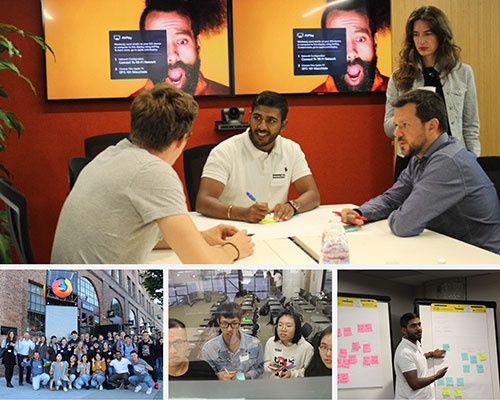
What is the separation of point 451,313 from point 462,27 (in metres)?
3.82

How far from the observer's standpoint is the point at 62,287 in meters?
0.95

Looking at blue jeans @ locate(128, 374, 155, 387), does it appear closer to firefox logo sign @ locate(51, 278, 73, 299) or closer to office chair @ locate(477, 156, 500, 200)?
firefox logo sign @ locate(51, 278, 73, 299)

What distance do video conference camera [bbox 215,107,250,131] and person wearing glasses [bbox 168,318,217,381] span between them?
3.32 meters

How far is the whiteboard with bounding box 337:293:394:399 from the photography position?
928mm

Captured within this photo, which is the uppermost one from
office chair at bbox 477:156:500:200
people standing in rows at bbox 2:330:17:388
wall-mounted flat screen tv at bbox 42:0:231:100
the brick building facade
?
wall-mounted flat screen tv at bbox 42:0:231:100

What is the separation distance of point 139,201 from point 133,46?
3034 millimetres

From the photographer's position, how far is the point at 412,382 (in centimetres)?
93

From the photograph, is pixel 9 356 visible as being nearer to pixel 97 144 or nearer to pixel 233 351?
pixel 233 351

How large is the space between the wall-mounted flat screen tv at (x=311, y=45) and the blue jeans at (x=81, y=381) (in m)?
3.57

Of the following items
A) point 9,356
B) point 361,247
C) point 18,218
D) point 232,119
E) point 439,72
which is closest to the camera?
point 9,356

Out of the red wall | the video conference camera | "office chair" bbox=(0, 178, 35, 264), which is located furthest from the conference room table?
the red wall

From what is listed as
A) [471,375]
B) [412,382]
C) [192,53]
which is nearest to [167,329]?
[412,382]

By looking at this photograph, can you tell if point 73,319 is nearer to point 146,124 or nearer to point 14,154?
point 146,124

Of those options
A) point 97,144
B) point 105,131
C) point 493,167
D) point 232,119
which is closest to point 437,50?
point 493,167
